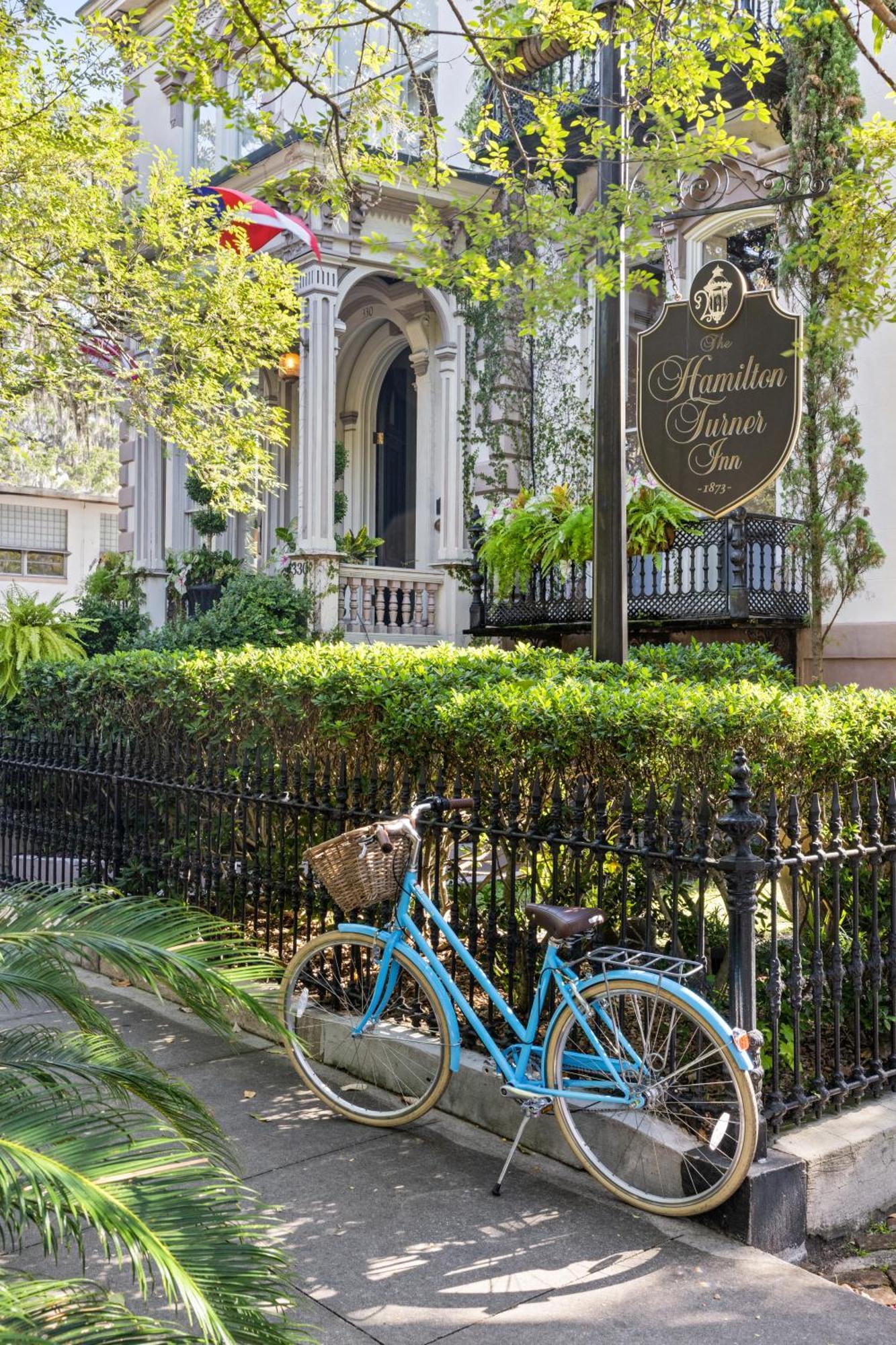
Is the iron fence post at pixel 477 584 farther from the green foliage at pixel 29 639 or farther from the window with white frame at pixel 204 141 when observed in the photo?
the window with white frame at pixel 204 141

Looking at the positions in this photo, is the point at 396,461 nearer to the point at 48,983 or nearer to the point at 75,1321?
the point at 48,983

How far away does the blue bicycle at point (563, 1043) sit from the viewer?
380 centimetres

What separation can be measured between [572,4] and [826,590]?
5.39 metres

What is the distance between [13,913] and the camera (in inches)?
141

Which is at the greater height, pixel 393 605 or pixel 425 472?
pixel 425 472

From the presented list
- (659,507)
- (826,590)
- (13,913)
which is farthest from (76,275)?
(13,913)

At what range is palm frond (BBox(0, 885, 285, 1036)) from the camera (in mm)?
3201

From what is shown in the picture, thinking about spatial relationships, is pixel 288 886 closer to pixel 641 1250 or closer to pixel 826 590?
pixel 641 1250

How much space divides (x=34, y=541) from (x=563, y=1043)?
29896 mm

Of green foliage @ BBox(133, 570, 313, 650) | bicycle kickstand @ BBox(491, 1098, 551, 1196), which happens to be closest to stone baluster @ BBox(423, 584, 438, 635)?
green foliage @ BBox(133, 570, 313, 650)

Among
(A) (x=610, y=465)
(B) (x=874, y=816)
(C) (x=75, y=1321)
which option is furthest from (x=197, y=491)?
(C) (x=75, y=1321)

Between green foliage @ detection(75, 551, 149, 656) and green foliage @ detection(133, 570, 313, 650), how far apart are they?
177 centimetres

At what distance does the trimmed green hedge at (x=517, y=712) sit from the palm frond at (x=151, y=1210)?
2.74 meters

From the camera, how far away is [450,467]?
14.9 metres
